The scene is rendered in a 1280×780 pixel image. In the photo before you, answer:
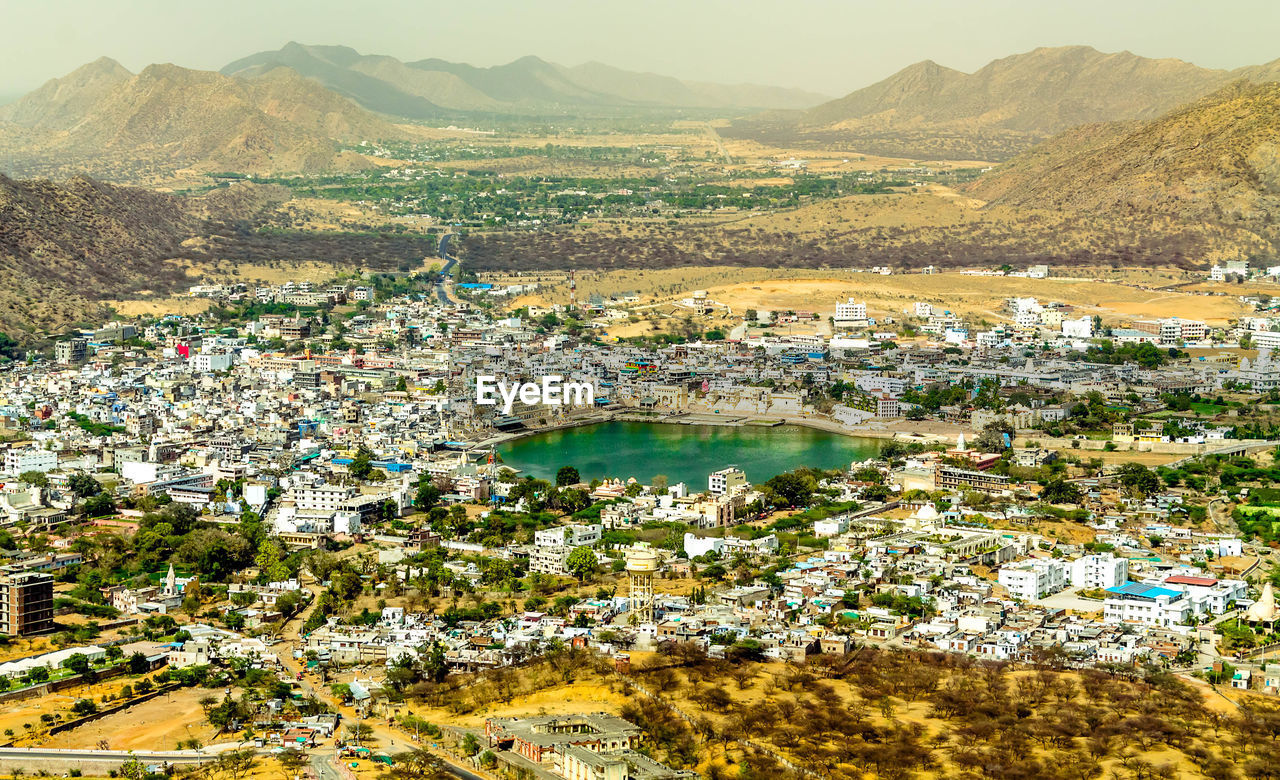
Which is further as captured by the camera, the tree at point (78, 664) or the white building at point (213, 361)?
the white building at point (213, 361)

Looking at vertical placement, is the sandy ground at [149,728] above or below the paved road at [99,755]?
below

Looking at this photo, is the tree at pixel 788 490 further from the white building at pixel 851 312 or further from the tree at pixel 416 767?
the white building at pixel 851 312

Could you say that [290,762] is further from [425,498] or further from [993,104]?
[993,104]

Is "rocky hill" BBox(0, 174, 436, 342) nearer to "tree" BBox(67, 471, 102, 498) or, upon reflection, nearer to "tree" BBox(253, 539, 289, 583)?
"tree" BBox(67, 471, 102, 498)

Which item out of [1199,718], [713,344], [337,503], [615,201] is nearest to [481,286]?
[713,344]

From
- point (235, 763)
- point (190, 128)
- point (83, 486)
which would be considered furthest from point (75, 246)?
point (190, 128)

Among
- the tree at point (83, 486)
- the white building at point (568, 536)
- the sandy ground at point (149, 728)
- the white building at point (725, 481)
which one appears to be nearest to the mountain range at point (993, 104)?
the white building at point (725, 481)
